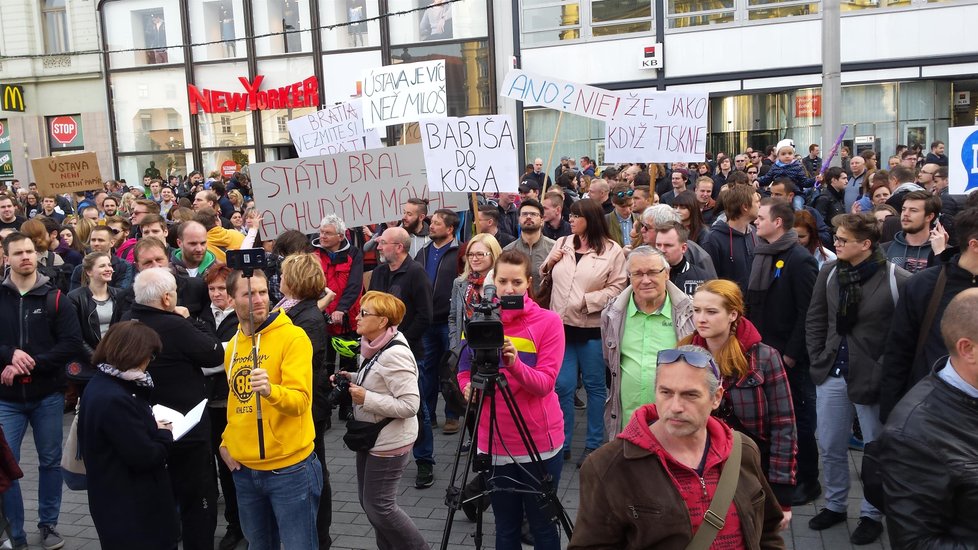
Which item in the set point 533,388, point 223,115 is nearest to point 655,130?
point 533,388

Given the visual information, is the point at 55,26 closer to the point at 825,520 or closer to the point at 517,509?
the point at 517,509

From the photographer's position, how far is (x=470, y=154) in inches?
345

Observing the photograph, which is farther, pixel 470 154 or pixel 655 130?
pixel 655 130

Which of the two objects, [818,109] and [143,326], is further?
[818,109]

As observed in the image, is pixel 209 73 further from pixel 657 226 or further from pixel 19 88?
pixel 657 226

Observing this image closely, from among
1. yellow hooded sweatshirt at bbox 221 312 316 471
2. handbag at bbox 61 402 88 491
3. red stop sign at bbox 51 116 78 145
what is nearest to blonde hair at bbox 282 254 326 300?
yellow hooded sweatshirt at bbox 221 312 316 471

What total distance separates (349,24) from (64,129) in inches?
460

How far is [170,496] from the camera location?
14.9 ft

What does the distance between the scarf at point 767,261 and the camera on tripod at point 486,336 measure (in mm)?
2897

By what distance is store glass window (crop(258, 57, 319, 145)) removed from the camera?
2712 centimetres

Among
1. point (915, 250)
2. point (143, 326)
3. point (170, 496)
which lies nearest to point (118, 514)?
point (170, 496)

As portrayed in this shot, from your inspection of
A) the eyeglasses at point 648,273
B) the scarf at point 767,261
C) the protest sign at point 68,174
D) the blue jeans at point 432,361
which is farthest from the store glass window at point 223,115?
the eyeglasses at point 648,273

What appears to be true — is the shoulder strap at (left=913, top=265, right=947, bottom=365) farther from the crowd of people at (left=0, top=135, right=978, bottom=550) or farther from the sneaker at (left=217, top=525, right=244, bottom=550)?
the sneaker at (left=217, top=525, right=244, bottom=550)

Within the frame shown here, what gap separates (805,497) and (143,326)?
440 centimetres
